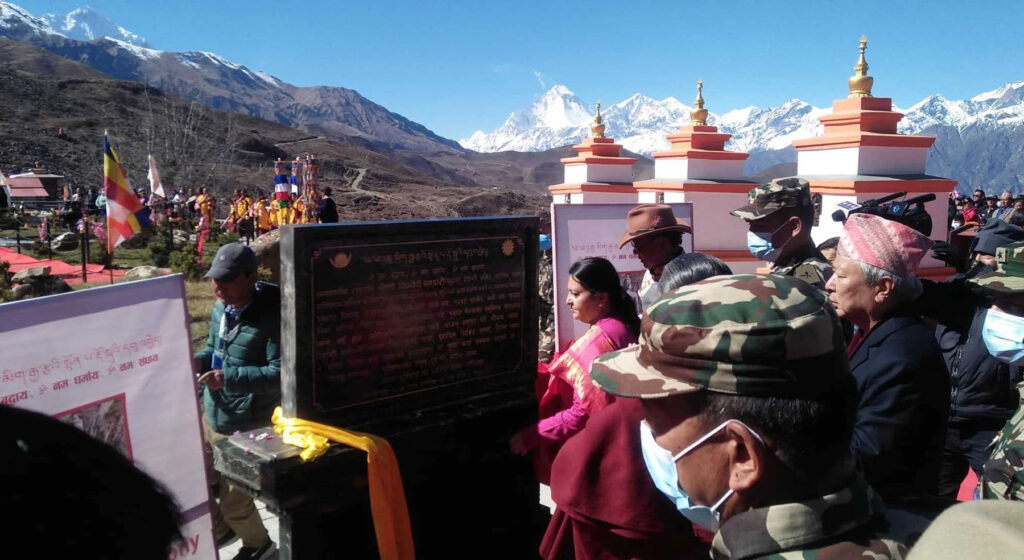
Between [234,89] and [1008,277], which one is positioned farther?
[234,89]

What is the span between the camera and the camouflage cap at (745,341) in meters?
1.10

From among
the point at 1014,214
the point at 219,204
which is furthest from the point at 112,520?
the point at 219,204

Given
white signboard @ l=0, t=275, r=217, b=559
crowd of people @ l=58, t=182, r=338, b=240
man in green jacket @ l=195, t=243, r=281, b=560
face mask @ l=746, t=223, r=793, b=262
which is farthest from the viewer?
crowd of people @ l=58, t=182, r=338, b=240

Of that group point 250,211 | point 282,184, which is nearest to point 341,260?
point 282,184

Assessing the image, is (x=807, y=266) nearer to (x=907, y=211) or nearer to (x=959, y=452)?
(x=907, y=211)

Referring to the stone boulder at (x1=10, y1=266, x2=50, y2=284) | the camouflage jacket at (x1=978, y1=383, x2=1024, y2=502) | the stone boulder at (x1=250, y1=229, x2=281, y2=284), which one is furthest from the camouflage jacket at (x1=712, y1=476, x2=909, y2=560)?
the stone boulder at (x1=250, y1=229, x2=281, y2=284)

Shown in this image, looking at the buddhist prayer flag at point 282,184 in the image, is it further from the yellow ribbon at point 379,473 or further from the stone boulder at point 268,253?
the yellow ribbon at point 379,473

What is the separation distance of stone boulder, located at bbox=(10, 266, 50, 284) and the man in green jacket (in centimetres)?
815

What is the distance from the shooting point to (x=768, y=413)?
113cm

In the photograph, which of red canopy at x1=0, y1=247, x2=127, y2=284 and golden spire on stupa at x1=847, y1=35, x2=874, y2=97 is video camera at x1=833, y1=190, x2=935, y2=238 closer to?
golden spire on stupa at x1=847, y1=35, x2=874, y2=97

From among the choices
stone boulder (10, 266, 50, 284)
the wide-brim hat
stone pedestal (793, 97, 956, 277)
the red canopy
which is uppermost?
stone pedestal (793, 97, 956, 277)

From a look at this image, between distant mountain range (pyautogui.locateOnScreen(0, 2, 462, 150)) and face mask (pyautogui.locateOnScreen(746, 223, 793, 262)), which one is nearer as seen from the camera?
face mask (pyautogui.locateOnScreen(746, 223, 793, 262))

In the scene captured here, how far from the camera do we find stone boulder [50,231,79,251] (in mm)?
17094

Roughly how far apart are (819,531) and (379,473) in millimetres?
1628
